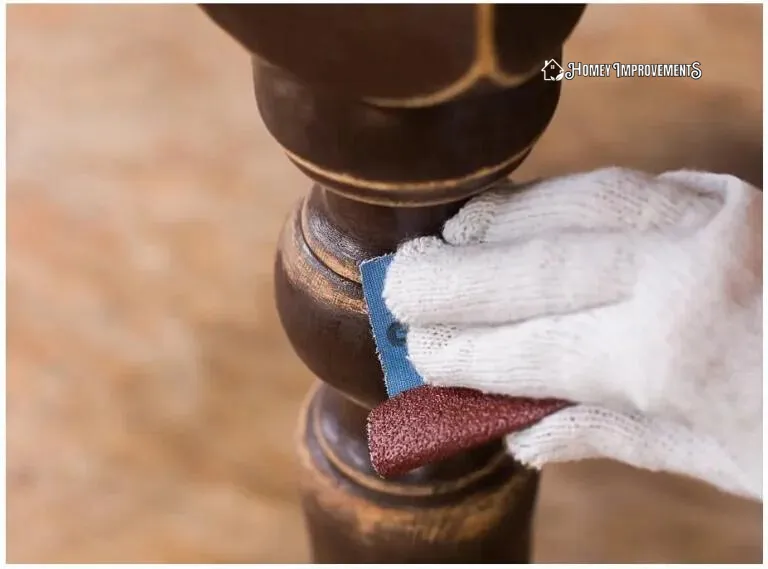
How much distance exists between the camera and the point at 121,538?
692 millimetres

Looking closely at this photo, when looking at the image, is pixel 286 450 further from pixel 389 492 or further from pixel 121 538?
pixel 389 492

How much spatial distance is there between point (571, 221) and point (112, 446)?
52 centimetres

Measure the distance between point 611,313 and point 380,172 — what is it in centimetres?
9

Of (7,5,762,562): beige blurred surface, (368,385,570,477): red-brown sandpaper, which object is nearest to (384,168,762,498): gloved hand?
(368,385,570,477): red-brown sandpaper

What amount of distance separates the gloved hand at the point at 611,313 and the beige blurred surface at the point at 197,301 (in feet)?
1.14

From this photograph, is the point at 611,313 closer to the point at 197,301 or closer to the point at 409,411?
the point at 409,411

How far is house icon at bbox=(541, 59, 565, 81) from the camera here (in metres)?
0.32

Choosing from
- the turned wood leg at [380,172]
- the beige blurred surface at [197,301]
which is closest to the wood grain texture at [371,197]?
the turned wood leg at [380,172]

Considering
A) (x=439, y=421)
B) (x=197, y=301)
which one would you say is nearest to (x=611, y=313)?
(x=439, y=421)

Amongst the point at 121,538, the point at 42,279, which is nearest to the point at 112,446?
the point at 121,538

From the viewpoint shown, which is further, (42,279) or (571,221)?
(42,279)

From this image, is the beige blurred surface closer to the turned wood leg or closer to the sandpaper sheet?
the turned wood leg

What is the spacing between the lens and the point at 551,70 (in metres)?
0.32

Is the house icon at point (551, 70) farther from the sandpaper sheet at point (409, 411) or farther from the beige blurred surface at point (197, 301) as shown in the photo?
the beige blurred surface at point (197, 301)
